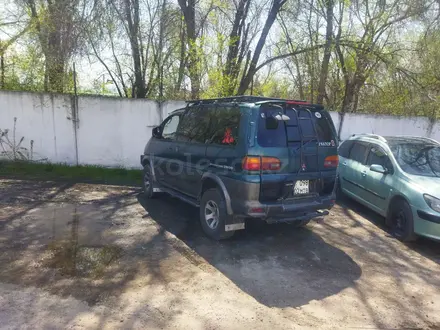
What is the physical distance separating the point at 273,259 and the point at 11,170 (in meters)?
7.80

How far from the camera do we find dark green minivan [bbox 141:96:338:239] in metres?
4.33

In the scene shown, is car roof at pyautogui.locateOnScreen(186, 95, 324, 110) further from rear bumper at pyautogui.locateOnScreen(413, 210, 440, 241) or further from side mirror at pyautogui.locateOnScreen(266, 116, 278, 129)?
rear bumper at pyautogui.locateOnScreen(413, 210, 440, 241)

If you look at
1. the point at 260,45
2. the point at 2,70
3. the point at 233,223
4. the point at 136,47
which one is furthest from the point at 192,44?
the point at 233,223

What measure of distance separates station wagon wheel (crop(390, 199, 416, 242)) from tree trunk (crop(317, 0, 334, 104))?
22.7 ft

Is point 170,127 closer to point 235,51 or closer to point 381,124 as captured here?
point 235,51

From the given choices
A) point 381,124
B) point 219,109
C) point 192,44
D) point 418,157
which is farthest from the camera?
point 381,124

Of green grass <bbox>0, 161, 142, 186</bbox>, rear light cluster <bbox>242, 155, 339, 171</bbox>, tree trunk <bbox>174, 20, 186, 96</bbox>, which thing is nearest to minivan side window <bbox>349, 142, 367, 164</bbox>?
rear light cluster <bbox>242, 155, 339, 171</bbox>

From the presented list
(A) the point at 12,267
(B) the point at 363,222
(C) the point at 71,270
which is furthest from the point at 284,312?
(B) the point at 363,222

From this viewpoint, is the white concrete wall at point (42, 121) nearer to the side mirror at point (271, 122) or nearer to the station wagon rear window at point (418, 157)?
the side mirror at point (271, 122)

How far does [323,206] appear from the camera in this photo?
15.8ft

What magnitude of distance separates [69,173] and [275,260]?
6678 mm

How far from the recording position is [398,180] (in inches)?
213

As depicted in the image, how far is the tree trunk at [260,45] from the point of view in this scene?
406 inches

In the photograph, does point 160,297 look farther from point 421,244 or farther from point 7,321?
point 421,244
